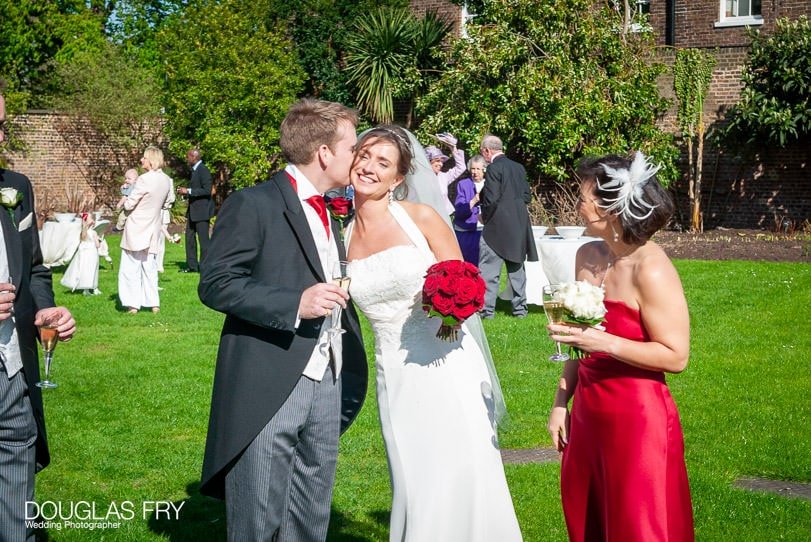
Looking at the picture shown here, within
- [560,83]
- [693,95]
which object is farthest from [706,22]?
[560,83]

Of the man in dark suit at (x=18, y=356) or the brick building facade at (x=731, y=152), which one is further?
the brick building facade at (x=731, y=152)

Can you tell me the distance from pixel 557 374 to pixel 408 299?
4772 millimetres

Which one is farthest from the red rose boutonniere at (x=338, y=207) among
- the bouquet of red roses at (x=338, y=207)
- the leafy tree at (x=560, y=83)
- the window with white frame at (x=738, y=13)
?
the window with white frame at (x=738, y=13)

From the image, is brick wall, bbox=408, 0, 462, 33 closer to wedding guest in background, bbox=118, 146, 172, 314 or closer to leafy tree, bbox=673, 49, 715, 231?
leafy tree, bbox=673, 49, 715, 231

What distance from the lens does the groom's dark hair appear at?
4074mm

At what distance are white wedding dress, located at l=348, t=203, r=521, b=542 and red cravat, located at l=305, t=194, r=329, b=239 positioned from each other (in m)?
0.47

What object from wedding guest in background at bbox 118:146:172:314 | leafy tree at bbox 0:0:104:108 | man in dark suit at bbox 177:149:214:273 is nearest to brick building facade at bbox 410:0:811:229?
man in dark suit at bbox 177:149:214:273

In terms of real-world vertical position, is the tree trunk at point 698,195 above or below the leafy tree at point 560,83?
below

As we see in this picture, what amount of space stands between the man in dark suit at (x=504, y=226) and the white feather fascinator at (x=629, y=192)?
826cm

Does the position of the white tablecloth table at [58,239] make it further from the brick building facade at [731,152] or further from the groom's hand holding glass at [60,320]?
the brick building facade at [731,152]

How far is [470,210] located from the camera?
12.9m

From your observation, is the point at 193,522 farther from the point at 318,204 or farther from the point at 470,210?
the point at 470,210

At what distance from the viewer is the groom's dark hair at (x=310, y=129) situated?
4.07 metres

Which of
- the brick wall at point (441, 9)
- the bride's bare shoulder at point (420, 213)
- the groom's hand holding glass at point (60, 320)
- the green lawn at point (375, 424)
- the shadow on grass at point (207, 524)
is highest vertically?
the brick wall at point (441, 9)
